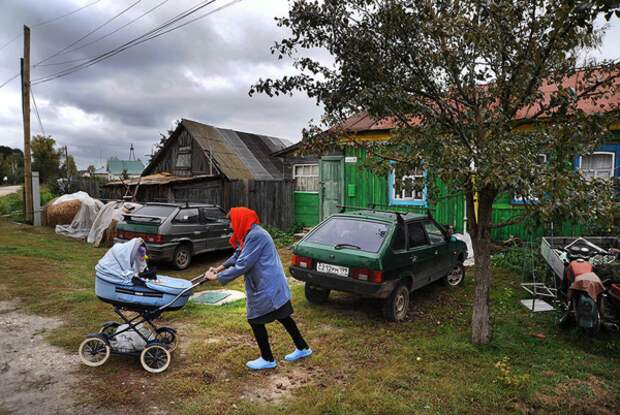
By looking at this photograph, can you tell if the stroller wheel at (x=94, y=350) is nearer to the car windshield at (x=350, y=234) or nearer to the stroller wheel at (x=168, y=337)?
the stroller wheel at (x=168, y=337)

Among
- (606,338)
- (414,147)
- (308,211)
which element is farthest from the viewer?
(308,211)

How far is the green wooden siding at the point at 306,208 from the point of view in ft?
47.8

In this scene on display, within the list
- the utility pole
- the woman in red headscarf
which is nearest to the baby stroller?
the woman in red headscarf

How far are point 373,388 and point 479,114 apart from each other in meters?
3.39

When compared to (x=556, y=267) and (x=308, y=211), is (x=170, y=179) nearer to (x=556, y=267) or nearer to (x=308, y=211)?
(x=308, y=211)

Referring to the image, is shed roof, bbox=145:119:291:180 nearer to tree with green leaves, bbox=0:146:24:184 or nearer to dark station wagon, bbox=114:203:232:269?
dark station wagon, bbox=114:203:232:269

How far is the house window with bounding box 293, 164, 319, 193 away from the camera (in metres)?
A: 14.8

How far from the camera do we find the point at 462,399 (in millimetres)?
3775

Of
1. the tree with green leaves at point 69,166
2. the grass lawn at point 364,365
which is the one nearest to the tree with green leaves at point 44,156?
the tree with green leaves at point 69,166

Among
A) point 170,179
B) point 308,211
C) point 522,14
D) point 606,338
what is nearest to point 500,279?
point 606,338

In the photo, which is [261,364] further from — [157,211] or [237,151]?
[237,151]

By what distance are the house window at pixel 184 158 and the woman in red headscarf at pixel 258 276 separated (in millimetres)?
17527

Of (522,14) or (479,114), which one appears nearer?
(522,14)

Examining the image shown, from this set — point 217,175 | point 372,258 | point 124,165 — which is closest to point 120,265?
point 372,258
